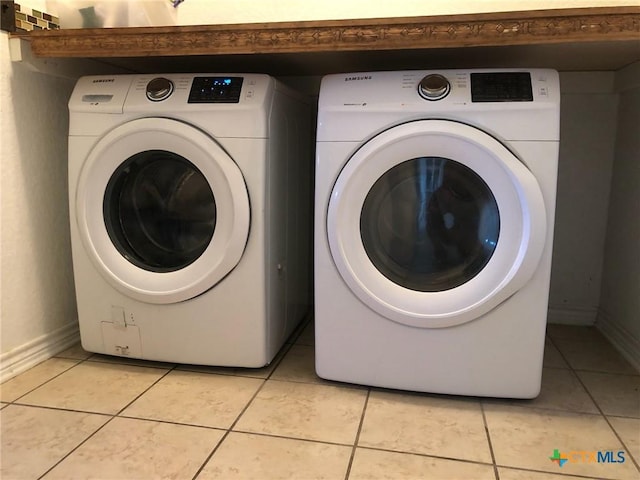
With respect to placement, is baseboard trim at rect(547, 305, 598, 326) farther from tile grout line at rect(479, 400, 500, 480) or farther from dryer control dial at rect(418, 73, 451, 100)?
dryer control dial at rect(418, 73, 451, 100)

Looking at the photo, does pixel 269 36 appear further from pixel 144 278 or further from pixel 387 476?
pixel 387 476

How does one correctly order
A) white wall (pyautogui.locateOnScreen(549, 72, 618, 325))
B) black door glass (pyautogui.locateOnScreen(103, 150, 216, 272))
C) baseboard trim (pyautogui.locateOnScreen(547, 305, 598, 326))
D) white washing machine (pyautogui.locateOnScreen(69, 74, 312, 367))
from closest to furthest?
white washing machine (pyautogui.locateOnScreen(69, 74, 312, 367)) < black door glass (pyautogui.locateOnScreen(103, 150, 216, 272)) < white wall (pyautogui.locateOnScreen(549, 72, 618, 325)) < baseboard trim (pyautogui.locateOnScreen(547, 305, 598, 326))

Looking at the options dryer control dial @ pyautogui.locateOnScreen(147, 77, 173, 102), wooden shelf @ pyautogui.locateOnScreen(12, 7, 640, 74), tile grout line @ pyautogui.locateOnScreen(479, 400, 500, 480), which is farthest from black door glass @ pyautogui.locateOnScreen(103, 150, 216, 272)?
tile grout line @ pyautogui.locateOnScreen(479, 400, 500, 480)

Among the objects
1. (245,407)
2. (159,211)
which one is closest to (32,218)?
(159,211)

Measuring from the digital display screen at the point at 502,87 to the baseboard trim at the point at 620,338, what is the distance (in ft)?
2.71

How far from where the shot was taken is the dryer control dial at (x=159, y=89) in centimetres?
124

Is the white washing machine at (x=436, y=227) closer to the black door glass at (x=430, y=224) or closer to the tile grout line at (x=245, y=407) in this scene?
the black door glass at (x=430, y=224)

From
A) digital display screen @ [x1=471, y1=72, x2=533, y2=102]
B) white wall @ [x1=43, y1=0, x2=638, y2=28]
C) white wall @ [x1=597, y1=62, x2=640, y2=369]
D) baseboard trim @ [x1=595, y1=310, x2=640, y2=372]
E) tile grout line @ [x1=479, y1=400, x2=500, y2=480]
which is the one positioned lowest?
tile grout line @ [x1=479, y1=400, x2=500, y2=480]

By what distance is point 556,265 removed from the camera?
1.72 metres

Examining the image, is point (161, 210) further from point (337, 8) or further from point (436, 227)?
point (337, 8)

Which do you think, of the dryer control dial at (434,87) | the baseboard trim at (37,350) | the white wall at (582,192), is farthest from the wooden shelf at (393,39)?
the baseboard trim at (37,350)

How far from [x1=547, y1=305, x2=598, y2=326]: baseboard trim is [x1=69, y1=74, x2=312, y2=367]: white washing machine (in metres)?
0.98

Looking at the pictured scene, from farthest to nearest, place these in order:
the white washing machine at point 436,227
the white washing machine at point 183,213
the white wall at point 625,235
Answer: the white wall at point 625,235 → the white washing machine at point 183,213 → the white washing machine at point 436,227

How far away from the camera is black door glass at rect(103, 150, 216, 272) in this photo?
130 centimetres
